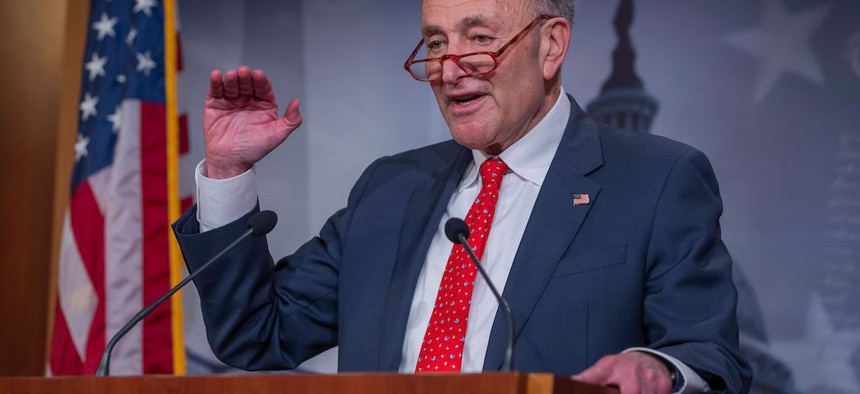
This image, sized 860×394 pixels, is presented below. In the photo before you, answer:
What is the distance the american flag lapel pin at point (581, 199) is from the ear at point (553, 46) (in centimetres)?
31

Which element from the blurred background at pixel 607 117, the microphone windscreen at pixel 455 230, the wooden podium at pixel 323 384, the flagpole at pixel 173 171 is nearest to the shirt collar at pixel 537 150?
the microphone windscreen at pixel 455 230

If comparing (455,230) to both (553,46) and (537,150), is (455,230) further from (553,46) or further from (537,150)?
(553,46)

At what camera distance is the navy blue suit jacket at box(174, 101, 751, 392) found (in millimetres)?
1947

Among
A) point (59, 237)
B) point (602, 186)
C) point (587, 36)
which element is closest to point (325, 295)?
point (602, 186)

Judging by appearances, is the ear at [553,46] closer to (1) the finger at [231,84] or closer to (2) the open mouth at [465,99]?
(2) the open mouth at [465,99]

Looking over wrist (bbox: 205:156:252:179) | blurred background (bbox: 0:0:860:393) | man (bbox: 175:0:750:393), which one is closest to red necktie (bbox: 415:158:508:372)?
man (bbox: 175:0:750:393)

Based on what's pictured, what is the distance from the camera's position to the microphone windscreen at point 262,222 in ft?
6.80

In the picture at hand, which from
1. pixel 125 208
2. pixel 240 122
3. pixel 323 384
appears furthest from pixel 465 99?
pixel 125 208

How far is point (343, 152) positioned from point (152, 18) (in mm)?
804

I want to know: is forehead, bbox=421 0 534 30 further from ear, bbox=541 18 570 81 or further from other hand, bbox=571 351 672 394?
other hand, bbox=571 351 672 394

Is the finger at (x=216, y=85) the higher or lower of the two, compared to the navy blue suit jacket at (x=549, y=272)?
higher

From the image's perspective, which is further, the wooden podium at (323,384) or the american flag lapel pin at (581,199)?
the american flag lapel pin at (581,199)

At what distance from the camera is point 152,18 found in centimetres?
371

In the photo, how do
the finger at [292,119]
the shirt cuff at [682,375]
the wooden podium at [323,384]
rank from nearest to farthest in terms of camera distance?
the wooden podium at [323,384]
the shirt cuff at [682,375]
the finger at [292,119]
